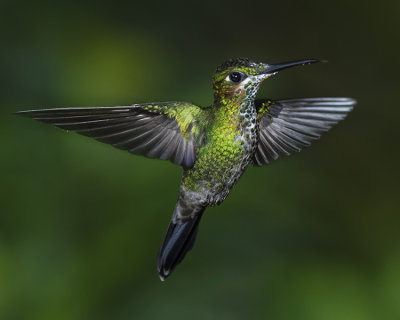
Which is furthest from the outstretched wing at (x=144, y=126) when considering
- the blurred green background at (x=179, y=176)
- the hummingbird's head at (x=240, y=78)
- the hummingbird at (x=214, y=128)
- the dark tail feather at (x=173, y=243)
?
the blurred green background at (x=179, y=176)

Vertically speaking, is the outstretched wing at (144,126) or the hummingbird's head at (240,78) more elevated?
the hummingbird's head at (240,78)

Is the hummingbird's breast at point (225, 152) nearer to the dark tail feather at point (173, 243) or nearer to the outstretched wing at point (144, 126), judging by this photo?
the outstretched wing at point (144, 126)

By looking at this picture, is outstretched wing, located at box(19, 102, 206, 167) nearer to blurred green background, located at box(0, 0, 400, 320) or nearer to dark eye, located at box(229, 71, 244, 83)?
dark eye, located at box(229, 71, 244, 83)

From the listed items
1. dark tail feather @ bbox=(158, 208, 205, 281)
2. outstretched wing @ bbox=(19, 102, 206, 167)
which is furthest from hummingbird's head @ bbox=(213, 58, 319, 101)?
dark tail feather @ bbox=(158, 208, 205, 281)

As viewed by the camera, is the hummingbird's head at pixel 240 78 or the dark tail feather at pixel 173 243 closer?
the hummingbird's head at pixel 240 78

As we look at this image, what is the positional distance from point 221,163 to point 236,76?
14 cm

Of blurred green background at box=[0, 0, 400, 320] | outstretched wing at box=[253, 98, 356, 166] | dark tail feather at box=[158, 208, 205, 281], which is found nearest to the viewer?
outstretched wing at box=[253, 98, 356, 166]

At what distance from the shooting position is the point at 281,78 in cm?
296

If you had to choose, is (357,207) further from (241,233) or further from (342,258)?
(241,233)

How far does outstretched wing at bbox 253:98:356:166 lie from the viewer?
969 millimetres

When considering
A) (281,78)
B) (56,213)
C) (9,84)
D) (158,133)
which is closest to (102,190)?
(56,213)

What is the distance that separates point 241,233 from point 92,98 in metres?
1.02

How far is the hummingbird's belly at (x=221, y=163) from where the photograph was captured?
2.68ft

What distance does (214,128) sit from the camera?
0.88 meters
